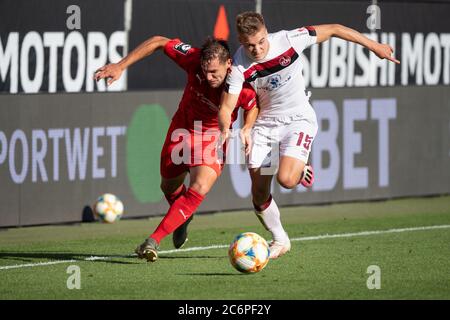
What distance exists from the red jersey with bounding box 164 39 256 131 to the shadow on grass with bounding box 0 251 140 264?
1470mm

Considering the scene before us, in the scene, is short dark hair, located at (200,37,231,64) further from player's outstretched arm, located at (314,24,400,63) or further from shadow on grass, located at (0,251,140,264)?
shadow on grass, located at (0,251,140,264)

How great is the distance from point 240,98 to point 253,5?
5155 millimetres

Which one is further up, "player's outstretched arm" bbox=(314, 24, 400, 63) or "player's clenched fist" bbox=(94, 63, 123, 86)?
"player's outstretched arm" bbox=(314, 24, 400, 63)

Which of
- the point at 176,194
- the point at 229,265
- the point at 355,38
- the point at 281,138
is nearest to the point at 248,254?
the point at 229,265

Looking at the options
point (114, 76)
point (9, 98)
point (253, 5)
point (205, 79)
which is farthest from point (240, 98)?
point (253, 5)

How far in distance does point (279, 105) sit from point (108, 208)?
12.0ft

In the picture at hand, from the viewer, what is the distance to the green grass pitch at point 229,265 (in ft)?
31.0

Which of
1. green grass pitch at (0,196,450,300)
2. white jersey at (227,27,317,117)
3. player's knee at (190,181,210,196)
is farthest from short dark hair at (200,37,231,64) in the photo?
green grass pitch at (0,196,450,300)

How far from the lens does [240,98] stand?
1081 cm

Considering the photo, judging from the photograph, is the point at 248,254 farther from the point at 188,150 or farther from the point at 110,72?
the point at 110,72

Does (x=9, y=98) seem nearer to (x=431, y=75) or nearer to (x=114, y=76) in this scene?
(x=114, y=76)

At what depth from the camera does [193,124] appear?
11.3 meters

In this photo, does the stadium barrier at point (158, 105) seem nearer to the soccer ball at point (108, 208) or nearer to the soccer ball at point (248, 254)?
the soccer ball at point (108, 208)

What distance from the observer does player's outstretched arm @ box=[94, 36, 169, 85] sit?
34.7ft
